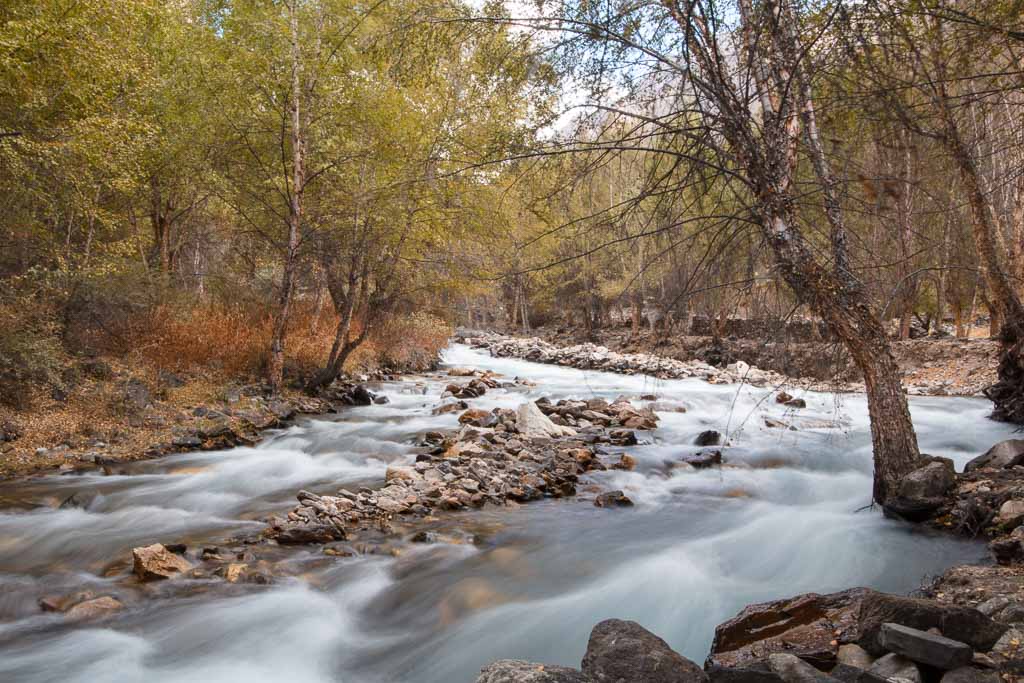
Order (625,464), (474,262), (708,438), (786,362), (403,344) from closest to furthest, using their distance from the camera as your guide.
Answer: (786,362) < (625,464) < (708,438) < (474,262) < (403,344)

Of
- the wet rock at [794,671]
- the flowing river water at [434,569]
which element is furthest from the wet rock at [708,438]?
the wet rock at [794,671]

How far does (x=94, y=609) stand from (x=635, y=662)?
4007mm

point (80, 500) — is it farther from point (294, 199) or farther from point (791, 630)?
point (791, 630)

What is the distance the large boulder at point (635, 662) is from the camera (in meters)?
2.82

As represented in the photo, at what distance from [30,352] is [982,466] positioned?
11.7m

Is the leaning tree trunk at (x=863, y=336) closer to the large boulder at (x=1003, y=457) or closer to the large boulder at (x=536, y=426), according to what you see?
the large boulder at (x=1003, y=457)


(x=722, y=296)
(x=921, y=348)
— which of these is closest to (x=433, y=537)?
(x=722, y=296)

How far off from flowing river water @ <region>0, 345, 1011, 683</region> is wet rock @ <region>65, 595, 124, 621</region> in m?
0.08

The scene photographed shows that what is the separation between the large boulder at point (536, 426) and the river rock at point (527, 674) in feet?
→ 22.6

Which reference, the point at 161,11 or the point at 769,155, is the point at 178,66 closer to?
the point at 161,11

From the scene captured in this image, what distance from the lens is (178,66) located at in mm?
14750

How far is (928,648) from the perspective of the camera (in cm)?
269

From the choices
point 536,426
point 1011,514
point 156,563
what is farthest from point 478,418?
point 1011,514

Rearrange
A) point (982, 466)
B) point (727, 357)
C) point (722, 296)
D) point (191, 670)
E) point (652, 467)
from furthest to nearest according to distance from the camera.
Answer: point (727, 357) → point (652, 467) → point (982, 466) → point (722, 296) → point (191, 670)
